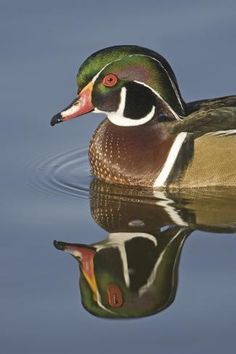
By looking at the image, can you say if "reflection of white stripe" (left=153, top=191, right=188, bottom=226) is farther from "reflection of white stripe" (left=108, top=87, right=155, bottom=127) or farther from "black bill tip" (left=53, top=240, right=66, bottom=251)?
"black bill tip" (left=53, top=240, right=66, bottom=251)

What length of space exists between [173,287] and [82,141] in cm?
281

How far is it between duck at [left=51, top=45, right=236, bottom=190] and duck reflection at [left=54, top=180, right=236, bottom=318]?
0.17m

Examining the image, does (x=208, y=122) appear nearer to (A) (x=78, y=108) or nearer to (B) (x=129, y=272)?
(A) (x=78, y=108)

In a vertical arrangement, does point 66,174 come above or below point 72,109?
below

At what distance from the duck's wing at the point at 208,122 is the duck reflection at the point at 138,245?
524mm

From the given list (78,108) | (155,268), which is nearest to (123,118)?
(78,108)

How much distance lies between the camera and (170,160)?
1154 centimetres

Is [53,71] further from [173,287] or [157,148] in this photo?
[173,287]

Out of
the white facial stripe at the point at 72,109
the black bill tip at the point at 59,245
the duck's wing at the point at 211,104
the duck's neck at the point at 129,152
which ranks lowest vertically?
the black bill tip at the point at 59,245

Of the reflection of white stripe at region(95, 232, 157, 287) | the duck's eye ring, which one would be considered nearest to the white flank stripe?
the duck's eye ring

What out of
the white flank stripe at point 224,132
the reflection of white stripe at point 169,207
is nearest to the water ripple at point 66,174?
the reflection of white stripe at point 169,207

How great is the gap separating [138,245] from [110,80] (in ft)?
5.60

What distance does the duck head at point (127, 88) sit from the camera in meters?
11.5

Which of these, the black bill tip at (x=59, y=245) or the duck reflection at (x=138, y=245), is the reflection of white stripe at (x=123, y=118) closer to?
the duck reflection at (x=138, y=245)
